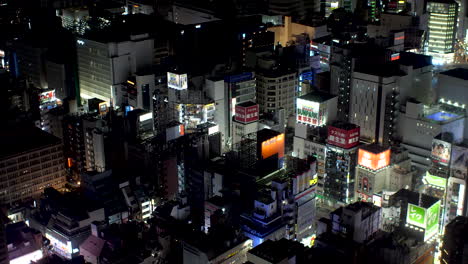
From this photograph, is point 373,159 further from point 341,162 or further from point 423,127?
point 423,127

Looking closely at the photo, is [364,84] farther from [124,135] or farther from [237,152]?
[124,135]

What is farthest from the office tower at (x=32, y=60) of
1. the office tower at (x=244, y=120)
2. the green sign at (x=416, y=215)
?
the green sign at (x=416, y=215)

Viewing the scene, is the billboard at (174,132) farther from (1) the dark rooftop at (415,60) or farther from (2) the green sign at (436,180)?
(1) the dark rooftop at (415,60)

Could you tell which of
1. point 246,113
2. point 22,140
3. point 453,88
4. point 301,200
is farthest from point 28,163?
point 453,88

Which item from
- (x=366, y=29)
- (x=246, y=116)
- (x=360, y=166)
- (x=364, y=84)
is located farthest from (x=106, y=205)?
(x=366, y=29)

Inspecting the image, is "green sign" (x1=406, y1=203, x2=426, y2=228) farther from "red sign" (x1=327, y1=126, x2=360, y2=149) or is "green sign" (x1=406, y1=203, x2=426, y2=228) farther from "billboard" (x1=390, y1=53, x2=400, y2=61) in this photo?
"billboard" (x1=390, y1=53, x2=400, y2=61)

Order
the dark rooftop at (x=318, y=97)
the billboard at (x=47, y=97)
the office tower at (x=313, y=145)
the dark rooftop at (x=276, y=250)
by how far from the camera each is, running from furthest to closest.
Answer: the billboard at (x=47, y=97) < the dark rooftop at (x=318, y=97) < the office tower at (x=313, y=145) < the dark rooftop at (x=276, y=250)
